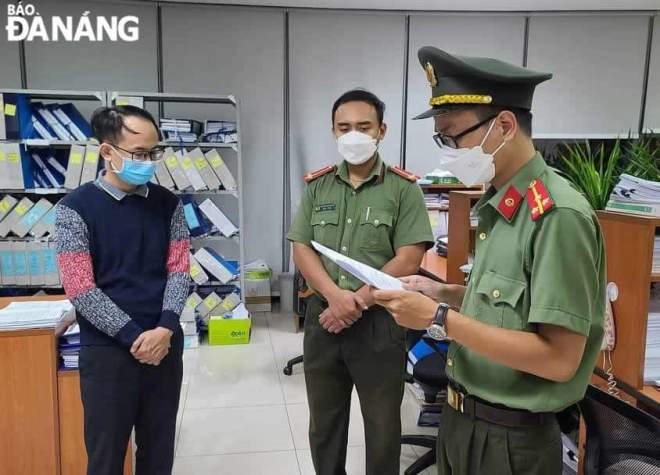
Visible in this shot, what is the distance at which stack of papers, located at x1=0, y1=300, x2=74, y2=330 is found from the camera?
1863 mm

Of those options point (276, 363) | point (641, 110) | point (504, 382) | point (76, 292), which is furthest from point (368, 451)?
point (641, 110)

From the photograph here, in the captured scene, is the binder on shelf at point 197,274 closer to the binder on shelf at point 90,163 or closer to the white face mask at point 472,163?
the binder on shelf at point 90,163

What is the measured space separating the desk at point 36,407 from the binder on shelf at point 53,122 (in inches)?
98.6

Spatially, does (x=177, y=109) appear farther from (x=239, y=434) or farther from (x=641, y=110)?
(x=641, y=110)

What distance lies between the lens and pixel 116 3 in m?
4.60

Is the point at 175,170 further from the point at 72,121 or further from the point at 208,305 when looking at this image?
the point at 208,305

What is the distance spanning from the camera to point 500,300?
1012 mm

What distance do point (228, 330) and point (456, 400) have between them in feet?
10.3

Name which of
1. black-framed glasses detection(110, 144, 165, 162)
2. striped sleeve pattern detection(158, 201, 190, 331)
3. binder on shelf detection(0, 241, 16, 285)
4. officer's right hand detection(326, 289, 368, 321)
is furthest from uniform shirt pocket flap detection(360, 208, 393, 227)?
binder on shelf detection(0, 241, 16, 285)

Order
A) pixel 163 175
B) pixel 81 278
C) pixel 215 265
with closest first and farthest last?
pixel 81 278 < pixel 163 175 < pixel 215 265

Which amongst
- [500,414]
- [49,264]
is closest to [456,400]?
[500,414]

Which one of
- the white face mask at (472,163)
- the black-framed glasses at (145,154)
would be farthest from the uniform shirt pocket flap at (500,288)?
the black-framed glasses at (145,154)

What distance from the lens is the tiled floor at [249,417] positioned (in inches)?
95.5

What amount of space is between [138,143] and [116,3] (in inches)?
146
